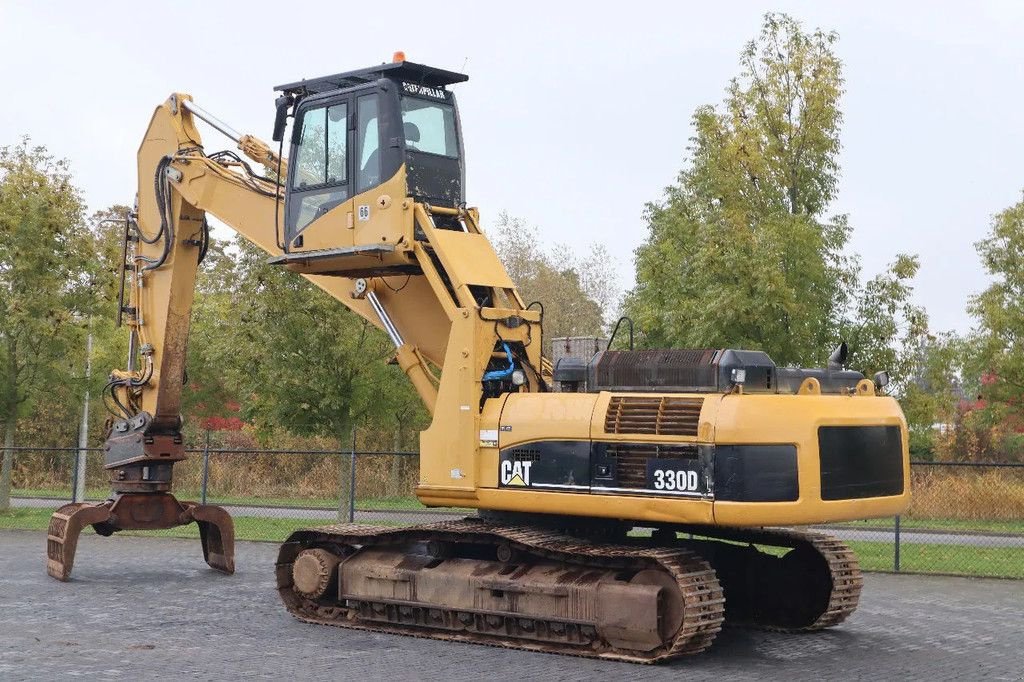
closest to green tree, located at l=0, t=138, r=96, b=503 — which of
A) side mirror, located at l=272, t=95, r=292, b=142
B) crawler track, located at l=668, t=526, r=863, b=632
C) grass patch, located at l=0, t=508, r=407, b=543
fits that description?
grass patch, located at l=0, t=508, r=407, b=543

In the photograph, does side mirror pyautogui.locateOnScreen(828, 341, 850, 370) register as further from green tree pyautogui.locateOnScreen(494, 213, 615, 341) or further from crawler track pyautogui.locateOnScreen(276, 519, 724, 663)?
green tree pyautogui.locateOnScreen(494, 213, 615, 341)

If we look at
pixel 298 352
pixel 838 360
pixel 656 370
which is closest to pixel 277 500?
pixel 298 352

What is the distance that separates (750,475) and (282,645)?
4338 millimetres

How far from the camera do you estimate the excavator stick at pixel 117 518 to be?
51.1ft

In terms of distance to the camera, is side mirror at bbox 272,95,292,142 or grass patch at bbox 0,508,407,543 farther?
grass patch at bbox 0,508,407,543

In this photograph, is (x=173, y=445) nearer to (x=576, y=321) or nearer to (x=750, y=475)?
(x=750, y=475)

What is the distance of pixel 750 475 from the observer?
10.5m

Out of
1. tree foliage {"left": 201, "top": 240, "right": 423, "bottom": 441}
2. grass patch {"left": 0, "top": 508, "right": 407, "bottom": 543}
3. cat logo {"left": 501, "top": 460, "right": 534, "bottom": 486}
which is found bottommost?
grass patch {"left": 0, "top": 508, "right": 407, "bottom": 543}

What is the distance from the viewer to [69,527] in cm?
1550

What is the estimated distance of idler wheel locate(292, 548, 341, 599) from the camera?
12.8 m

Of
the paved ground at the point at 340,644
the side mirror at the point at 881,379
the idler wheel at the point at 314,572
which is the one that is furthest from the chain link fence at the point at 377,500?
the idler wheel at the point at 314,572

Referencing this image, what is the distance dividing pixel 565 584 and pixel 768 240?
9.82 metres

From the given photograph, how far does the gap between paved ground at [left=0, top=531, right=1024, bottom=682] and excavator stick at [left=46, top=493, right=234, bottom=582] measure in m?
0.36

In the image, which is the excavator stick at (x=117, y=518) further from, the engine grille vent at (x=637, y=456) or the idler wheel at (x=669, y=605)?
the idler wheel at (x=669, y=605)
